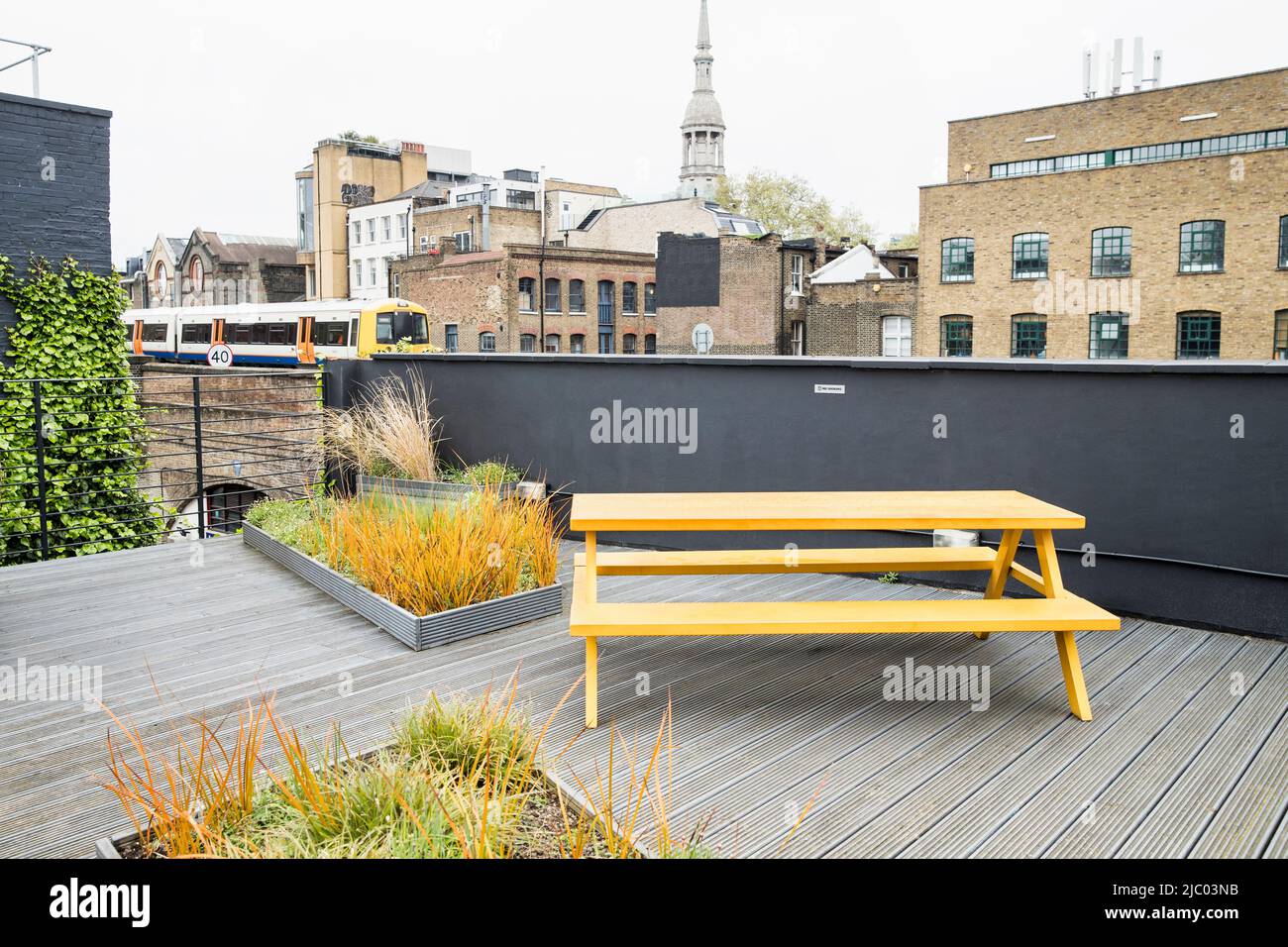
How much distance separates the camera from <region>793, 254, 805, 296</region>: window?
47.8 meters

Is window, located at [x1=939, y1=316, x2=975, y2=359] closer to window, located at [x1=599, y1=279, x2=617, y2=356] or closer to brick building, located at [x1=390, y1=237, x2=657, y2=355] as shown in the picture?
brick building, located at [x1=390, y1=237, x2=657, y2=355]

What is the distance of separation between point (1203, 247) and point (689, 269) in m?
21.2

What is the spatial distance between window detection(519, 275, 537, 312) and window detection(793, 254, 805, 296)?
12.3m

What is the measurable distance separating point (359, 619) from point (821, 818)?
3.45 m

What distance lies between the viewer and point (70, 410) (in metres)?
11.8

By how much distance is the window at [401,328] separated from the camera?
3450cm

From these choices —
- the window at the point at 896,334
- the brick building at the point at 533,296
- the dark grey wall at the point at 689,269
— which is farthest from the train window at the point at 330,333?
the window at the point at 896,334

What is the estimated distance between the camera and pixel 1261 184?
1364 inches
